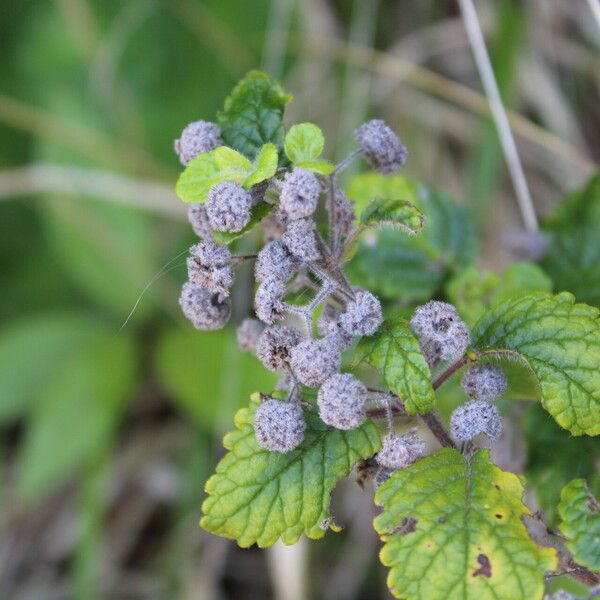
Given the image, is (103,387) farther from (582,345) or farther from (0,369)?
(582,345)

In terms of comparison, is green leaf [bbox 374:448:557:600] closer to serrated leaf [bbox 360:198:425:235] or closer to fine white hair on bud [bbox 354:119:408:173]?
serrated leaf [bbox 360:198:425:235]

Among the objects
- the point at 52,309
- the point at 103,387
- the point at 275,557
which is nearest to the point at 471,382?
the point at 275,557

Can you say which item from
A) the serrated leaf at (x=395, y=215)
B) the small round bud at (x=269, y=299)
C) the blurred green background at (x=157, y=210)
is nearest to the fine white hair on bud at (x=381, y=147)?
the serrated leaf at (x=395, y=215)

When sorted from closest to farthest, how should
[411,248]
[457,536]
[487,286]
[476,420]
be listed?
[457,536]
[476,420]
[487,286]
[411,248]

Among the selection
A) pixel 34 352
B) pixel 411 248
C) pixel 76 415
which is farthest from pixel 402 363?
pixel 34 352

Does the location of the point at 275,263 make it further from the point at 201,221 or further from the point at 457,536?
the point at 457,536

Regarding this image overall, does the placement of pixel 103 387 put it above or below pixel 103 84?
below

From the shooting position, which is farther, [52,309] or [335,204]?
[52,309]
